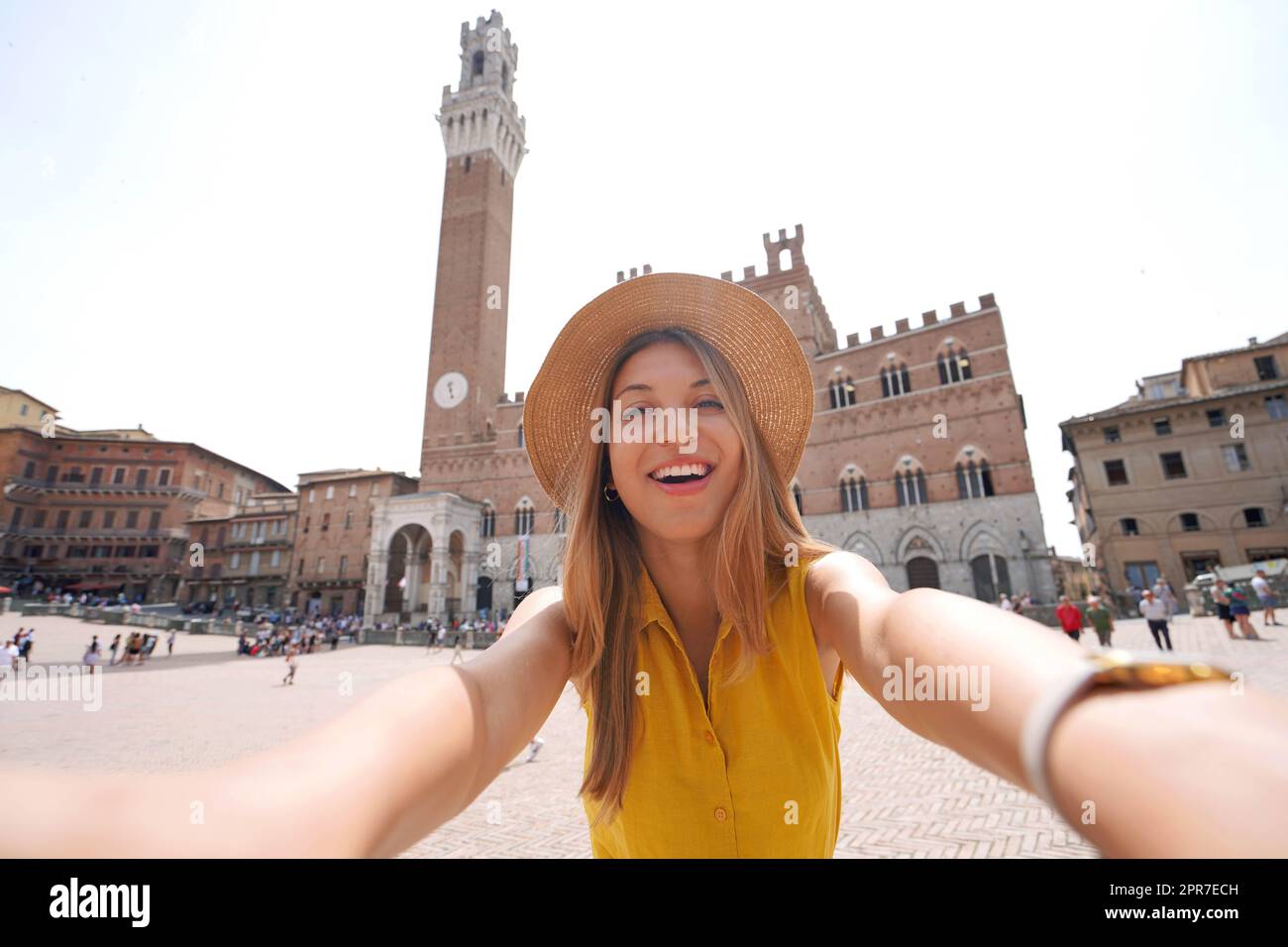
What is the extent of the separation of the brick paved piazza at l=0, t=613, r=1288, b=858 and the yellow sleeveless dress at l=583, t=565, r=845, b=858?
1.27m

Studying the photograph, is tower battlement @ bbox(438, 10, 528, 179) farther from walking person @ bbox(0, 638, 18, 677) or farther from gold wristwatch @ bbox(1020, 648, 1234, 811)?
gold wristwatch @ bbox(1020, 648, 1234, 811)

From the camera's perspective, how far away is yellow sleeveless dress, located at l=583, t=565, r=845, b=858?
1.43 metres

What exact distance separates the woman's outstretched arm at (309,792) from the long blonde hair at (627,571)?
1.45 ft

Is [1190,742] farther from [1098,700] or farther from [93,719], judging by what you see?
[93,719]

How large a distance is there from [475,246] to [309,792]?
43887 mm

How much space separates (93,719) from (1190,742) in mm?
15575

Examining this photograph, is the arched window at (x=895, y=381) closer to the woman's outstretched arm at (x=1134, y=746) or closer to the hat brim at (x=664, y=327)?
the hat brim at (x=664, y=327)

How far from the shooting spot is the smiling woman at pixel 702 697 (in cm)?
59

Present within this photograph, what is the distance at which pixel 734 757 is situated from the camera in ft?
4.86

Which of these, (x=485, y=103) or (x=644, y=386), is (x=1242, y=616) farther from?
(x=485, y=103)

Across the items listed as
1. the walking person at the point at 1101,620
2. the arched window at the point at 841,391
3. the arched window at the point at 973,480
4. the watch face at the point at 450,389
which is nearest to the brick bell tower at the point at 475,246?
the watch face at the point at 450,389

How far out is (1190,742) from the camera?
558 mm

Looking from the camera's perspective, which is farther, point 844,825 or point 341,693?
point 341,693
